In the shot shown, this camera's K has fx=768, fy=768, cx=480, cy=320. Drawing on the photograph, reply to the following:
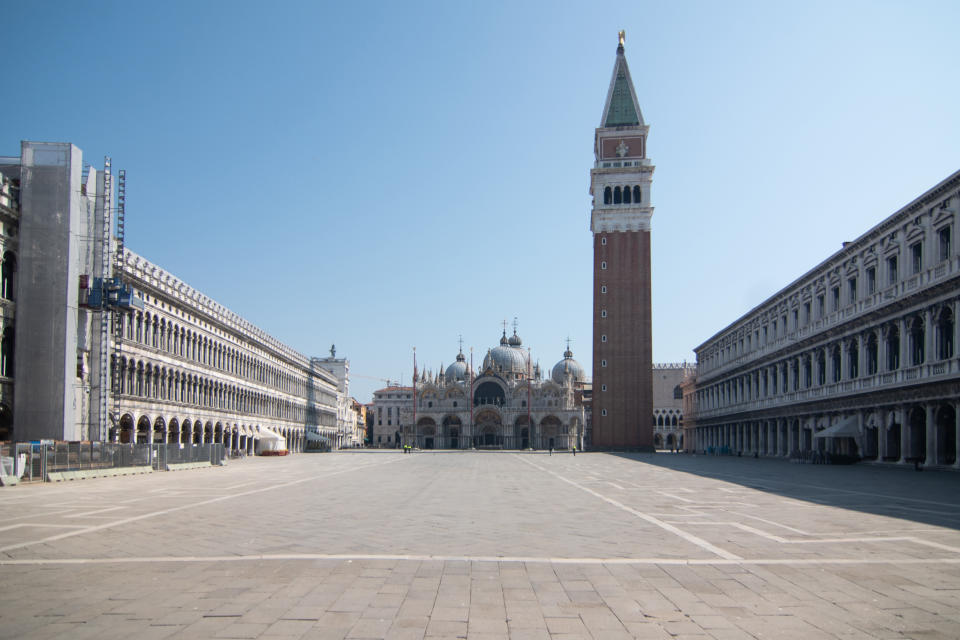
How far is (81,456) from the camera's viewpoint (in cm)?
3061

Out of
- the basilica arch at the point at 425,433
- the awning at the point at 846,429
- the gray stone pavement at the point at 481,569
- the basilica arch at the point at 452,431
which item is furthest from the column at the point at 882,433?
the basilica arch at the point at 425,433

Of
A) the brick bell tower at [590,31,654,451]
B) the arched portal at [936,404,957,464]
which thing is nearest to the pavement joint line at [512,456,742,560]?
the arched portal at [936,404,957,464]

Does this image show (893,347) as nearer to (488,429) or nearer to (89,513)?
(89,513)

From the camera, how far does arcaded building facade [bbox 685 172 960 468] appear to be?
3397cm

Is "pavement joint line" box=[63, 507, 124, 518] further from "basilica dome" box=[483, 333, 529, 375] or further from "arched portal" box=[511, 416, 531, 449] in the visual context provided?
"basilica dome" box=[483, 333, 529, 375]

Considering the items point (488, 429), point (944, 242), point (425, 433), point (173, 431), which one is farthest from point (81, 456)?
point (488, 429)

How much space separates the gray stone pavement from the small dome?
114 meters

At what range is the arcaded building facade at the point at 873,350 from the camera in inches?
1337

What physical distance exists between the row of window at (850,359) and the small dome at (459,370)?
67816mm

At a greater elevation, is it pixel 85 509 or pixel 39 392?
pixel 39 392

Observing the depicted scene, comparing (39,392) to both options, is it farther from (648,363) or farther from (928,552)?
(648,363)

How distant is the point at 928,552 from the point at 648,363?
7074 centimetres

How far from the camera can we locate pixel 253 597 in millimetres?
8461

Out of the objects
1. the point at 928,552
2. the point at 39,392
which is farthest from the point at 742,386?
the point at 928,552
